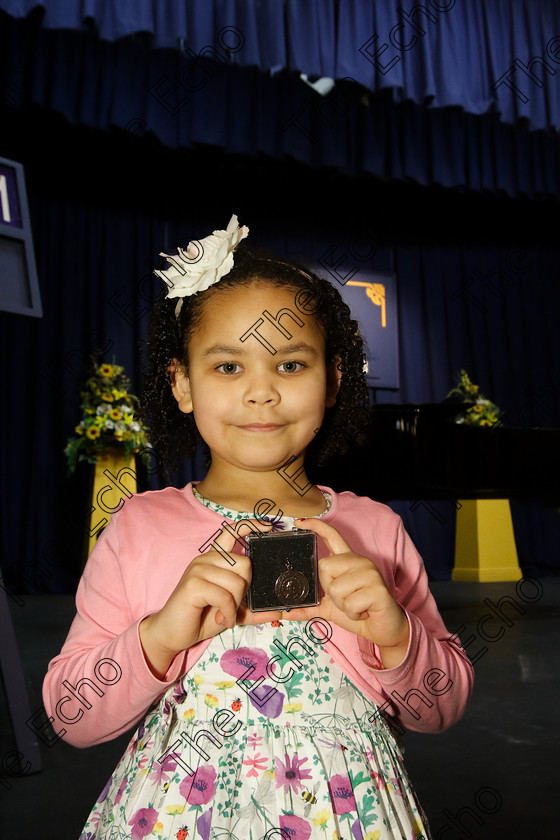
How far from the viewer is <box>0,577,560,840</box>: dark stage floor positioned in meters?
1.60

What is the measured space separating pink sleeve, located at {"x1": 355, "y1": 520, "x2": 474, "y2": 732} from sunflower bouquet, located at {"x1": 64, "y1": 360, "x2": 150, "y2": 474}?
4.23m

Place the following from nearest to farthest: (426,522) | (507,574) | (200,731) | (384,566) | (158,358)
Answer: (200,731) → (384,566) → (158,358) → (507,574) → (426,522)

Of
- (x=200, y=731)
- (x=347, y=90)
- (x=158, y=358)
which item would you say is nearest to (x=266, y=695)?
(x=200, y=731)

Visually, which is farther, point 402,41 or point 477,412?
point 477,412

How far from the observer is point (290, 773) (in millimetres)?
793

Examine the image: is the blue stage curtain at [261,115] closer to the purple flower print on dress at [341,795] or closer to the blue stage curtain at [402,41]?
the blue stage curtain at [402,41]

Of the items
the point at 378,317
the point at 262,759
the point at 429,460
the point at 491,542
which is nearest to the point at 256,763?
the point at 262,759

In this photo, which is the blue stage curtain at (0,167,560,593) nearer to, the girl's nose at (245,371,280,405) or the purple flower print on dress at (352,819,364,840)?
the girl's nose at (245,371,280,405)

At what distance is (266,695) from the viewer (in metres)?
0.84

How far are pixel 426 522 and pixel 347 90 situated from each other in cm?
376

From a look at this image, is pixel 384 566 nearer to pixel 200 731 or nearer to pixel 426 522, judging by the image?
pixel 200 731

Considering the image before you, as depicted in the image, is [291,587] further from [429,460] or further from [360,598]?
[429,460]

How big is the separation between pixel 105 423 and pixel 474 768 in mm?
3784

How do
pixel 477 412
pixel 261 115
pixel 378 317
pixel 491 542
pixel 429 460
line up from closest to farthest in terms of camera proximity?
pixel 429 460 < pixel 261 115 < pixel 477 412 < pixel 491 542 < pixel 378 317
